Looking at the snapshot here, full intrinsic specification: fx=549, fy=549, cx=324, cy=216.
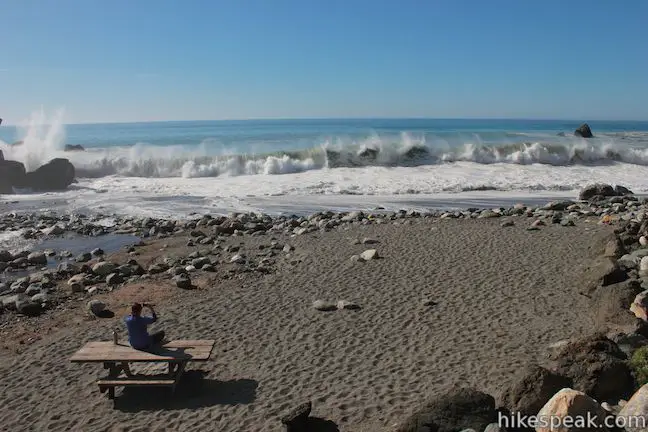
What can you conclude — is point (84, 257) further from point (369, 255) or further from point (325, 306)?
point (325, 306)

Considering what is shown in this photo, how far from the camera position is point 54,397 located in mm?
6297

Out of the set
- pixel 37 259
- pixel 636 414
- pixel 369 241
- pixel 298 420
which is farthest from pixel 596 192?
pixel 298 420

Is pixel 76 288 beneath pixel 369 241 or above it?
beneath

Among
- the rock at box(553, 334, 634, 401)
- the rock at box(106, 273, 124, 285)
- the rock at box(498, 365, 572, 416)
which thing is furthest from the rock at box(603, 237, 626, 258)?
the rock at box(106, 273, 124, 285)

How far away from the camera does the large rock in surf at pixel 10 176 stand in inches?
1002

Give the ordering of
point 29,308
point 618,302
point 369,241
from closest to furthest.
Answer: point 618,302, point 29,308, point 369,241

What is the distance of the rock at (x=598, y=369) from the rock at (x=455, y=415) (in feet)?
3.20

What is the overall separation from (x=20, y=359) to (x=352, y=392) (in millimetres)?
4702

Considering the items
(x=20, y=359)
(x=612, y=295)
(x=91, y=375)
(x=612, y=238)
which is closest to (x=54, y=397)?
(x=91, y=375)

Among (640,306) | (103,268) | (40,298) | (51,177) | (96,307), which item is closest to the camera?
(640,306)

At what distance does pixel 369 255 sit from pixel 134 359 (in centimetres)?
637

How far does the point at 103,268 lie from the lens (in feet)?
38.6

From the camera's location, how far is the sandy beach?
19.1ft

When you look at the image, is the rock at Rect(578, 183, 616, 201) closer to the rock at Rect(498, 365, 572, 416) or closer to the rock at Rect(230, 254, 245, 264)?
the rock at Rect(230, 254, 245, 264)
